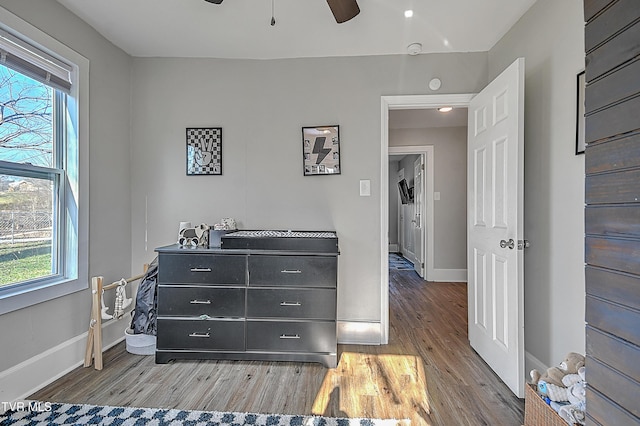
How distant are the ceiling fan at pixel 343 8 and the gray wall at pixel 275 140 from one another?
91cm

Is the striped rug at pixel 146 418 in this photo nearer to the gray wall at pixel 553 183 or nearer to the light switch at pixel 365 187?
the gray wall at pixel 553 183

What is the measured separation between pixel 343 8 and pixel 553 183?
5.06 feet

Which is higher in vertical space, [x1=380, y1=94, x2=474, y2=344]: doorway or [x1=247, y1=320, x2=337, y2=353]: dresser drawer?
[x1=380, y1=94, x2=474, y2=344]: doorway

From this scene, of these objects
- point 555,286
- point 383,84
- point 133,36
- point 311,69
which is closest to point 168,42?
point 133,36

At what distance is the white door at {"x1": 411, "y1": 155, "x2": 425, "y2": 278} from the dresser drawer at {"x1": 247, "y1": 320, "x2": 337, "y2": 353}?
3331 millimetres

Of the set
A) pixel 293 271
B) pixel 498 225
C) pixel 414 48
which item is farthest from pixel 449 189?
pixel 293 271

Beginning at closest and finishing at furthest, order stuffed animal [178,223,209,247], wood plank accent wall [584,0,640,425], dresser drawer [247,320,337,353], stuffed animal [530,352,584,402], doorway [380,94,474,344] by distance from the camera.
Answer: wood plank accent wall [584,0,640,425] → stuffed animal [530,352,584,402] → dresser drawer [247,320,337,353] → stuffed animal [178,223,209,247] → doorway [380,94,474,344]

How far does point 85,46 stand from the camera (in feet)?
7.27

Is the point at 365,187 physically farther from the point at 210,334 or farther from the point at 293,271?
the point at 210,334

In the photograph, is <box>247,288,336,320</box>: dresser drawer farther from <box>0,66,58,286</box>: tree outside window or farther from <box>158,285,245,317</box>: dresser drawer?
<box>0,66,58,286</box>: tree outside window

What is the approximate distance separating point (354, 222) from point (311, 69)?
1.35m

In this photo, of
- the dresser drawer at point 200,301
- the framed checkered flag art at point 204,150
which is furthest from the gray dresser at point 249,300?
the framed checkered flag art at point 204,150

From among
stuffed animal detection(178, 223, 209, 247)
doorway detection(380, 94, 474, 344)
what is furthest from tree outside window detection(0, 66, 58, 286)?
doorway detection(380, 94, 474, 344)

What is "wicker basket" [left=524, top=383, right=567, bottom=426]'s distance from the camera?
1281mm
